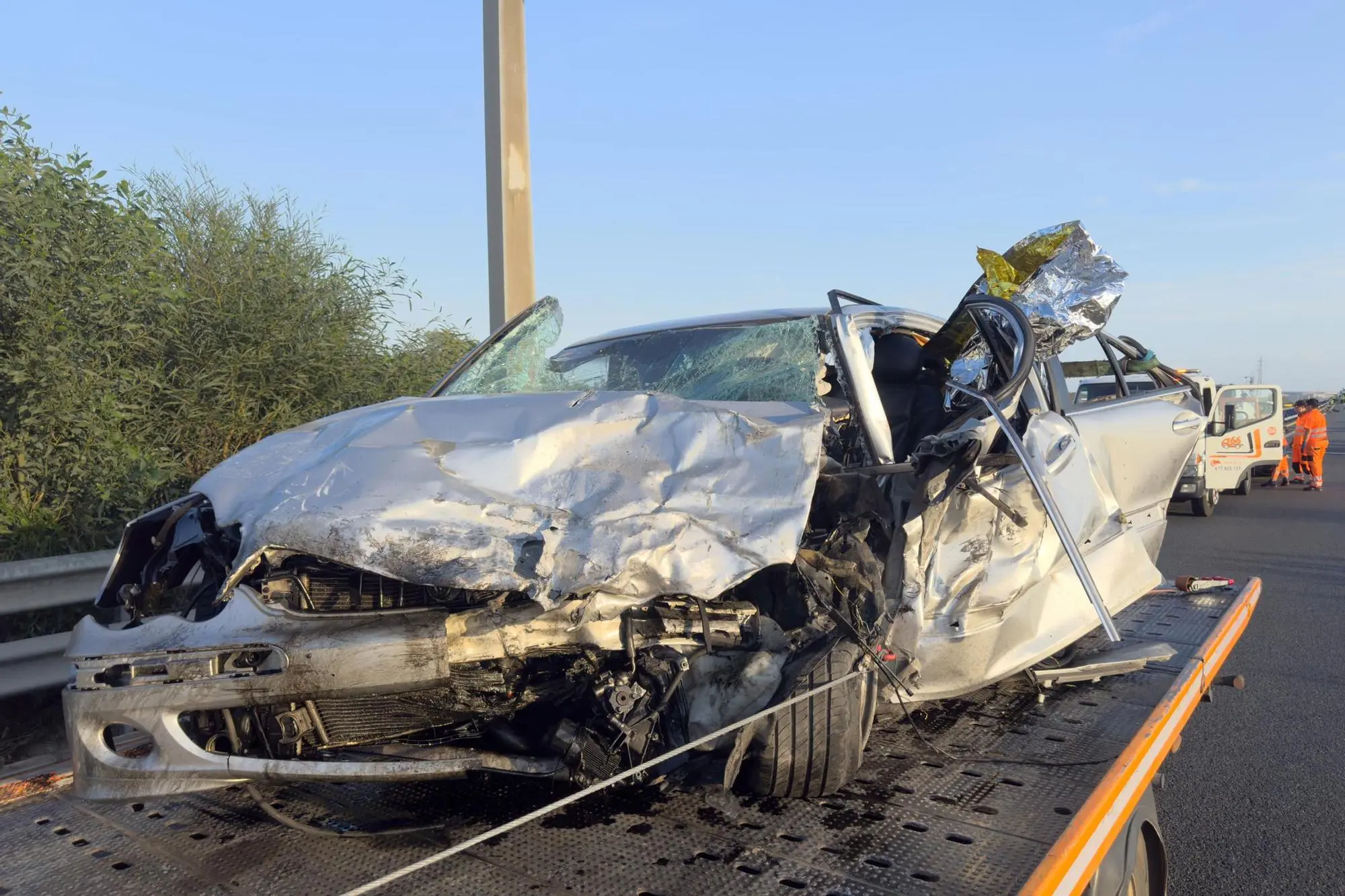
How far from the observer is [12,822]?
2762mm

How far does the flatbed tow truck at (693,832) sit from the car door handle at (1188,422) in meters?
1.89

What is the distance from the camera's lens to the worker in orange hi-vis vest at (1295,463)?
17.7 meters

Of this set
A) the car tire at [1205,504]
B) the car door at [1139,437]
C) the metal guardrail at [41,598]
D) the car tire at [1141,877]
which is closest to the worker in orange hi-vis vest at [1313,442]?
the car tire at [1205,504]

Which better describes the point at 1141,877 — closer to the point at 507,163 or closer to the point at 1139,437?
the point at 1139,437

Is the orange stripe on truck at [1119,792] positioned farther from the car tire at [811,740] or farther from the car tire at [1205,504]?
the car tire at [1205,504]

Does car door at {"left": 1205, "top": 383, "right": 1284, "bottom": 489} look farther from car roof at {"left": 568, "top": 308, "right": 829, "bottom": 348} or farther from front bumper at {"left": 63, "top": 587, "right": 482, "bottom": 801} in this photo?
front bumper at {"left": 63, "top": 587, "right": 482, "bottom": 801}

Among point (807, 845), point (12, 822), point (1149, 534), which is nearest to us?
point (807, 845)

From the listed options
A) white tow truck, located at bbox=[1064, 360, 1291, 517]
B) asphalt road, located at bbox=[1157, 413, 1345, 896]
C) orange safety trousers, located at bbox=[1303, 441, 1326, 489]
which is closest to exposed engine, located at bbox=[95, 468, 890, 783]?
asphalt road, located at bbox=[1157, 413, 1345, 896]

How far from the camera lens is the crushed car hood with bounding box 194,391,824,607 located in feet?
7.58

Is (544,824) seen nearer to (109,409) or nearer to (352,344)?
(109,409)

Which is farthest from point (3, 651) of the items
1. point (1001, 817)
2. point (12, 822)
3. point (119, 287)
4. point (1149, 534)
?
point (1149, 534)

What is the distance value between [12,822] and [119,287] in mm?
3397

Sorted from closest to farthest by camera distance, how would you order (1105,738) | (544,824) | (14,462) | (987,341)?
(544,824) → (1105,738) → (987,341) → (14,462)

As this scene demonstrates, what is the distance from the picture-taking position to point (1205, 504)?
1412 centimetres
